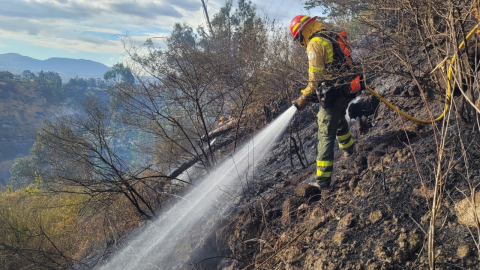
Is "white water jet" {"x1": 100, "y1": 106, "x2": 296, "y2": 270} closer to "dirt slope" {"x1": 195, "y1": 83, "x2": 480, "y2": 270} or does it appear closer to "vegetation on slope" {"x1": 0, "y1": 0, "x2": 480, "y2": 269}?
"vegetation on slope" {"x1": 0, "y1": 0, "x2": 480, "y2": 269}

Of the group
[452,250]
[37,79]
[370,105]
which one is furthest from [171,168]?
[37,79]

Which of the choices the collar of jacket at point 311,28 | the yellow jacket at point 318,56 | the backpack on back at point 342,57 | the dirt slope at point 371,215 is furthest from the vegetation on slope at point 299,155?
the collar of jacket at point 311,28

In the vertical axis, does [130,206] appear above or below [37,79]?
below

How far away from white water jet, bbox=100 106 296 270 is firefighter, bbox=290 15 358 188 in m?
1.08

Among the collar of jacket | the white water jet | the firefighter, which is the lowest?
the white water jet

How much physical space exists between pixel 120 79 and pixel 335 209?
19.5 feet

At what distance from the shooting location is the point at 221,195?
5414 mm

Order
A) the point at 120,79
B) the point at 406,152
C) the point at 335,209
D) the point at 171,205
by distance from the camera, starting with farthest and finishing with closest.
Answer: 1. the point at 120,79
2. the point at 171,205
3. the point at 406,152
4. the point at 335,209

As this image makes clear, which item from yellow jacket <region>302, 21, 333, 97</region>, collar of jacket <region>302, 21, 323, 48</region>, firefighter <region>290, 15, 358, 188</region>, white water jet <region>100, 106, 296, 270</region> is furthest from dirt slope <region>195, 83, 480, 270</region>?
collar of jacket <region>302, 21, 323, 48</region>

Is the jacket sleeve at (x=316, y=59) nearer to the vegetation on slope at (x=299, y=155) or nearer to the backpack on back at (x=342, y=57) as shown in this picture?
the backpack on back at (x=342, y=57)

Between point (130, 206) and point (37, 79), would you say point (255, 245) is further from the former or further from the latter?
point (37, 79)

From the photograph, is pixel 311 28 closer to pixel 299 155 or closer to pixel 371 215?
pixel 299 155

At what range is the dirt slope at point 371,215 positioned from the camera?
2.25m

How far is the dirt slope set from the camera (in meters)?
2.25
